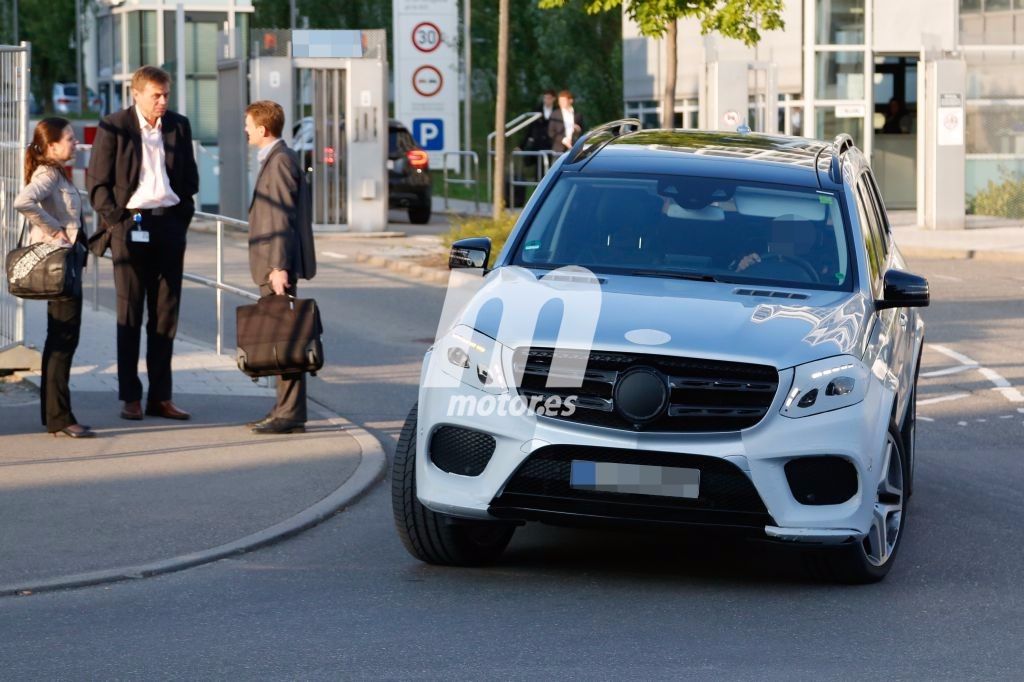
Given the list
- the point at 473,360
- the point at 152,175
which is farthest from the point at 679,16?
the point at 473,360

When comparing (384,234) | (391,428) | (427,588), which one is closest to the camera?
(427,588)

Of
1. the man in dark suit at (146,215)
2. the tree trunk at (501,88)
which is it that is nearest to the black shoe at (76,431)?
the man in dark suit at (146,215)

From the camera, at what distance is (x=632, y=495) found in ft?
21.8

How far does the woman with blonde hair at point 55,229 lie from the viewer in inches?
390

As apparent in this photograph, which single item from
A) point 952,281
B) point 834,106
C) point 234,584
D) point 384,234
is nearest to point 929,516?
point 234,584

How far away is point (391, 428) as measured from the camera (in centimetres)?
1081

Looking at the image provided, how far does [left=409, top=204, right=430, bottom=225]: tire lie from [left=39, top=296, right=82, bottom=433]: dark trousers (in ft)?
68.9

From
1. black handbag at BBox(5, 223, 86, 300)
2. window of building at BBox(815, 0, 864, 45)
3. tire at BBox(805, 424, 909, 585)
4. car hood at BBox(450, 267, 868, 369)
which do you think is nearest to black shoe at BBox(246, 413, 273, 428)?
black handbag at BBox(5, 223, 86, 300)

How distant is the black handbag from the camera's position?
32.1ft

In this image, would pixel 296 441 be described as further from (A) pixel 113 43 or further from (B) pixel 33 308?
(A) pixel 113 43

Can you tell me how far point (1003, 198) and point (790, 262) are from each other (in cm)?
2293

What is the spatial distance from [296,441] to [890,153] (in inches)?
990

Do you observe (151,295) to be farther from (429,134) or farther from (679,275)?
(429,134)

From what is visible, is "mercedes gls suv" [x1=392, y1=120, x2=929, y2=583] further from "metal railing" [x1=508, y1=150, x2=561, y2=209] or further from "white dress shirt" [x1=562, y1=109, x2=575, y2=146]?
"metal railing" [x1=508, y1=150, x2=561, y2=209]
